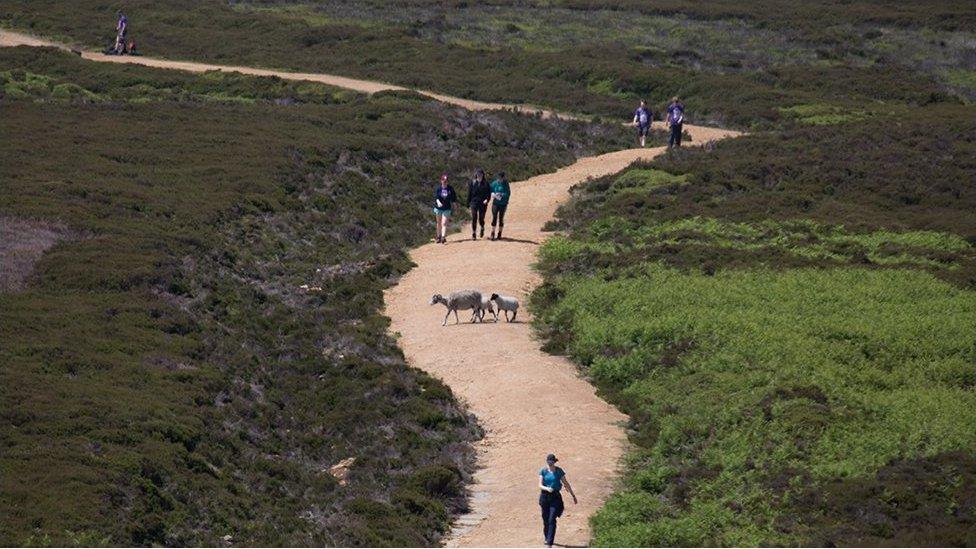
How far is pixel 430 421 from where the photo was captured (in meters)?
31.9

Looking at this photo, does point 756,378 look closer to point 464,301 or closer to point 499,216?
point 464,301

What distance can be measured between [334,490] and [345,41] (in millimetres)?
69197

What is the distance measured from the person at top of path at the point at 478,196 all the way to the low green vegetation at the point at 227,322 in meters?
2.70

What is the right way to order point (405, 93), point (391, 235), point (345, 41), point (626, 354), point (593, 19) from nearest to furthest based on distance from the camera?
1. point (626, 354)
2. point (391, 235)
3. point (405, 93)
4. point (345, 41)
5. point (593, 19)

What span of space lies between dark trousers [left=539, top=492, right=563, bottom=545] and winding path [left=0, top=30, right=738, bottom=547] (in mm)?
683

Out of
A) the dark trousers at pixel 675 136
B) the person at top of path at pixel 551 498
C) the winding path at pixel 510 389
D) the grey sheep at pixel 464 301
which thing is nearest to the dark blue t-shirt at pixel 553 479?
the person at top of path at pixel 551 498

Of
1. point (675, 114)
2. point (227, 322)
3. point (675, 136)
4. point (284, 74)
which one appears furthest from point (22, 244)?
point (284, 74)

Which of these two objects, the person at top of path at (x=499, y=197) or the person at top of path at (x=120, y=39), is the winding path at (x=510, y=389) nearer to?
the person at top of path at (x=499, y=197)

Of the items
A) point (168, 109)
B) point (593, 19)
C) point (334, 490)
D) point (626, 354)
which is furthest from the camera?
point (593, 19)

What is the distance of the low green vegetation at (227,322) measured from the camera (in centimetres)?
2584

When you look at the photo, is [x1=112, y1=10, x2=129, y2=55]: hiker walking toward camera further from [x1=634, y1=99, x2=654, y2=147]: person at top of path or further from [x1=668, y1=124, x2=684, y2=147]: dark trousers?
[x1=668, y1=124, x2=684, y2=147]: dark trousers

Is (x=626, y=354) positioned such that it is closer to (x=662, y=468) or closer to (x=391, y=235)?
(x=662, y=468)

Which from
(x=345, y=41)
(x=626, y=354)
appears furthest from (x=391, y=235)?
(x=345, y=41)

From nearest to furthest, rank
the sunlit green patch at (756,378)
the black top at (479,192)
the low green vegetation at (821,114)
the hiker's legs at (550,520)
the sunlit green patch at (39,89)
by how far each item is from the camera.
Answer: the hiker's legs at (550,520)
the sunlit green patch at (756,378)
the black top at (479,192)
the sunlit green patch at (39,89)
the low green vegetation at (821,114)
